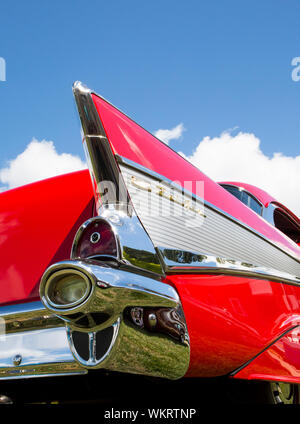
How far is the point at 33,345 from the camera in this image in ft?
4.30

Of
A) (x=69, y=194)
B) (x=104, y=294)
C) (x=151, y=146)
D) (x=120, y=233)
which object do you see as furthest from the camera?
(x=69, y=194)

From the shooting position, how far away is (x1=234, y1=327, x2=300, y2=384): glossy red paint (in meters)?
1.47

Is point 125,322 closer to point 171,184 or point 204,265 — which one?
point 204,265

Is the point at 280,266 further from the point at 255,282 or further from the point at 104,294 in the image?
the point at 104,294

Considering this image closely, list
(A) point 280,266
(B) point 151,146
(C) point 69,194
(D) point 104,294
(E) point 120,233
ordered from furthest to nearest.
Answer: (A) point 280,266 → (C) point 69,194 → (B) point 151,146 → (E) point 120,233 → (D) point 104,294

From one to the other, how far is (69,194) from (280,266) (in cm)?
104

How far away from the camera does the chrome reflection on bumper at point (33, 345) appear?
1259 mm

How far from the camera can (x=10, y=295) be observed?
1449mm

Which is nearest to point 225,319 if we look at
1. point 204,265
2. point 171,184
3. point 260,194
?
point 204,265

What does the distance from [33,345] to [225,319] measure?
0.65 m

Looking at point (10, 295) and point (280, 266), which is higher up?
point (280, 266)

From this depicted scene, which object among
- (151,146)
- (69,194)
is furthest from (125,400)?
(151,146)

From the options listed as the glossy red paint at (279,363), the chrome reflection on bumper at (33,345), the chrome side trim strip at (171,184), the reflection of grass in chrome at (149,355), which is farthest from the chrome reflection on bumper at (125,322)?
the glossy red paint at (279,363)

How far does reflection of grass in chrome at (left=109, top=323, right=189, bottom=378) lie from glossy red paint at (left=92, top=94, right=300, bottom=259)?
551 millimetres
